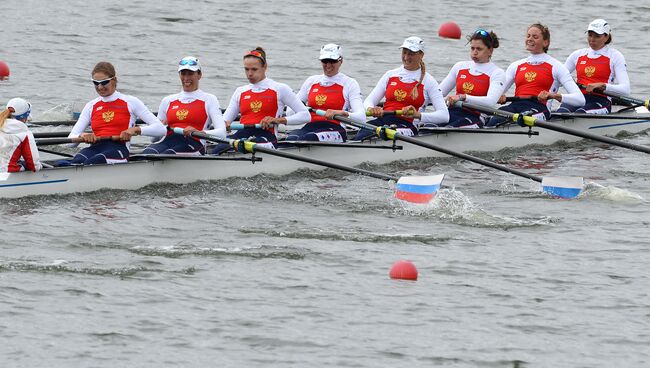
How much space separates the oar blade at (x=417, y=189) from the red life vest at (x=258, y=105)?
76.7 inches

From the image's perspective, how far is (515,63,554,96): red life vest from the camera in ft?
57.6

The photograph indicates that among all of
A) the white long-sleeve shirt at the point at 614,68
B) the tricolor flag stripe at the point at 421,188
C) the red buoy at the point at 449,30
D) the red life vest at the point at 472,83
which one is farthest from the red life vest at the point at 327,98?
the red buoy at the point at 449,30

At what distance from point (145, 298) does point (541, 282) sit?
3.53 meters

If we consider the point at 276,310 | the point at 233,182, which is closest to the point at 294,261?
the point at 276,310

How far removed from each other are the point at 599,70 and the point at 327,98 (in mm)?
4964

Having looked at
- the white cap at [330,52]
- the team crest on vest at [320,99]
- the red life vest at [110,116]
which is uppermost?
the white cap at [330,52]

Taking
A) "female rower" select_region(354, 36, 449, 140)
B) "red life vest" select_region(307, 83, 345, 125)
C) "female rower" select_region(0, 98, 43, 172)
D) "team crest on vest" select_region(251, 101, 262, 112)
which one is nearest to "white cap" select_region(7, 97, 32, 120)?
"female rower" select_region(0, 98, 43, 172)

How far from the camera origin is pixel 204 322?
1006 cm

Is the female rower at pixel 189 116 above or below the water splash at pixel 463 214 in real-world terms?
above

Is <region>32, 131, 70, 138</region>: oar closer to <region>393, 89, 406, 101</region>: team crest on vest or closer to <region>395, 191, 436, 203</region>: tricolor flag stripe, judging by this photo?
<region>395, 191, 436, 203</region>: tricolor flag stripe

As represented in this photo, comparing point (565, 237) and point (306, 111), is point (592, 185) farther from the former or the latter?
point (306, 111)

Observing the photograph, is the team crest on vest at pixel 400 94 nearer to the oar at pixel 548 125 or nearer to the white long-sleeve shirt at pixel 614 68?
the oar at pixel 548 125

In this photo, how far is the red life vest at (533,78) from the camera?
691 inches

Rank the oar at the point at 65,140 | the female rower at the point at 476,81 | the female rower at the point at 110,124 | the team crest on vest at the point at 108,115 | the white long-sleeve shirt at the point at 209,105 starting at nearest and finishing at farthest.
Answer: the oar at the point at 65,140 → the female rower at the point at 110,124 → the team crest on vest at the point at 108,115 → the white long-sleeve shirt at the point at 209,105 → the female rower at the point at 476,81
